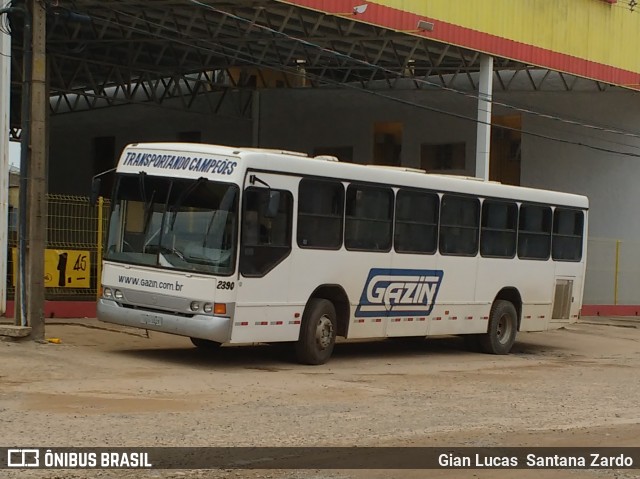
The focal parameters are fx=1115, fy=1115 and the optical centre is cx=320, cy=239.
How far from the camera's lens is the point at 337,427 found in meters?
10.9

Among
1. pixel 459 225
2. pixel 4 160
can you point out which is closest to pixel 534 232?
pixel 459 225

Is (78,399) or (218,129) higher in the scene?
(218,129)

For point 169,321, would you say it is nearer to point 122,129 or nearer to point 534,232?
point 534,232

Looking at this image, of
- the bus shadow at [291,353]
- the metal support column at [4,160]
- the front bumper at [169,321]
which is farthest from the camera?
the metal support column at [4,160]

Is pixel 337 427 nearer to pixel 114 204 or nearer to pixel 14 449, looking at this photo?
pixel 14 449

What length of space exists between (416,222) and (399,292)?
3.86ft

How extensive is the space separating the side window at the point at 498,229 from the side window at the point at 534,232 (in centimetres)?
23

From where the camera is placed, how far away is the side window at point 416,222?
1758 centimetres

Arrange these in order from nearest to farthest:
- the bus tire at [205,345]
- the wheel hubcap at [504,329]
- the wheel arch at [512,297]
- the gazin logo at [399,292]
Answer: the gazin logo at [399,292]
the bus tire at [205,345]
the wheel arch at [512,297]
the wheel hubcap at [504,329]

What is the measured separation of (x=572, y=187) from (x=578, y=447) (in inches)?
990

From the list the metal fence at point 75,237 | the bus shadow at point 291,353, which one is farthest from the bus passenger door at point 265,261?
the metal fence at point 75,237

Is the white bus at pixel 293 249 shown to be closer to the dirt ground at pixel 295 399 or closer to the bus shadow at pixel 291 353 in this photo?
the bus shadow at pixel 291 353

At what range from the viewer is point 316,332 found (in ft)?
53.1

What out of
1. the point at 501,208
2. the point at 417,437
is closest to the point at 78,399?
the point at 417,437
